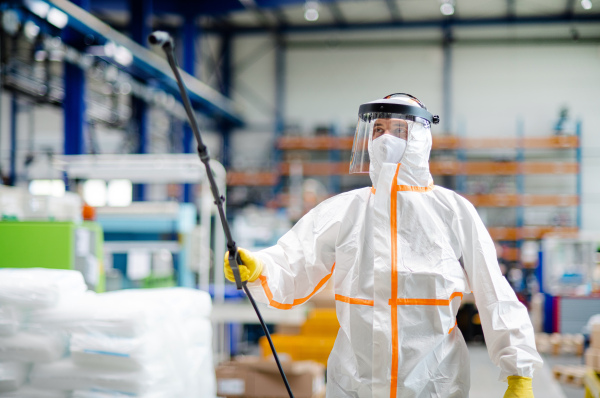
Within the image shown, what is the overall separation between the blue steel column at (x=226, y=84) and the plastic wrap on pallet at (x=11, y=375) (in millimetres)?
11014

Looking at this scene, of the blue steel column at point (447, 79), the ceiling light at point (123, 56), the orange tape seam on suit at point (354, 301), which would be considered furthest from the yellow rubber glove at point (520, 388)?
the blue steel column at point (447, 79)

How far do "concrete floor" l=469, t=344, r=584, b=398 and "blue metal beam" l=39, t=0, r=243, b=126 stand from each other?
483 centimetres

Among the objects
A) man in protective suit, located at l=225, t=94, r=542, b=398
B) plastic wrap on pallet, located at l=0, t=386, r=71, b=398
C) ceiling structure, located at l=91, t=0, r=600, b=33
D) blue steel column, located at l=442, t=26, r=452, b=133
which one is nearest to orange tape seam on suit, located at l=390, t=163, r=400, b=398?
man in protective suit, located at l=225, t=94, r=542, b=398

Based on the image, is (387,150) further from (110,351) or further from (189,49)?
(189,49)

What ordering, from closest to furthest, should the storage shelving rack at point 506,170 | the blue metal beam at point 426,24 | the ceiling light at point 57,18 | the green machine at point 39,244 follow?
1. the green machine at point 39,244
2. the ceiling light at point 57,18
3. the storage shelving rack at point 506,170
4. the blue metal beam at point 426,24

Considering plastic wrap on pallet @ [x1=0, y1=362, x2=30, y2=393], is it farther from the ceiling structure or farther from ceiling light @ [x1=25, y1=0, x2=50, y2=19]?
the ceiling structure

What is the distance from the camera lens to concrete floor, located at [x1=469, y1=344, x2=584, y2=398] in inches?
211

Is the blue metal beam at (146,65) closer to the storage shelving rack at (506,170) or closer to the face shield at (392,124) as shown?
the storage shelving rack at (506,170)

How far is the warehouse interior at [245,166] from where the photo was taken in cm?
217

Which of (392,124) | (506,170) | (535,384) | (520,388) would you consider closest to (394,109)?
(392,124)

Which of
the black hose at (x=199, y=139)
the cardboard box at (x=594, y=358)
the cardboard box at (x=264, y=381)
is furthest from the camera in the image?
the cardboard box at (x=594, y=358)

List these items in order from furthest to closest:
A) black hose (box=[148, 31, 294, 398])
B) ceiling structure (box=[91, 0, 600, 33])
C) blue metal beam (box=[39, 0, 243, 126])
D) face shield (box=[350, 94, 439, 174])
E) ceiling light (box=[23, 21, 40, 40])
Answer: ceiling structure (box=[91, 0, 600, 33]) < blue metal beam (box=[39, 0, 243, 126]) < ceiling light (box=[23, 21, 40, 40]) < face shield (box=[350, 94, 439, 174]) < black hose (box=[148, 31, 294, 398])

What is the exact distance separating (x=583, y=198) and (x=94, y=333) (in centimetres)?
1156

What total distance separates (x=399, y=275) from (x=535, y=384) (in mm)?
4485
